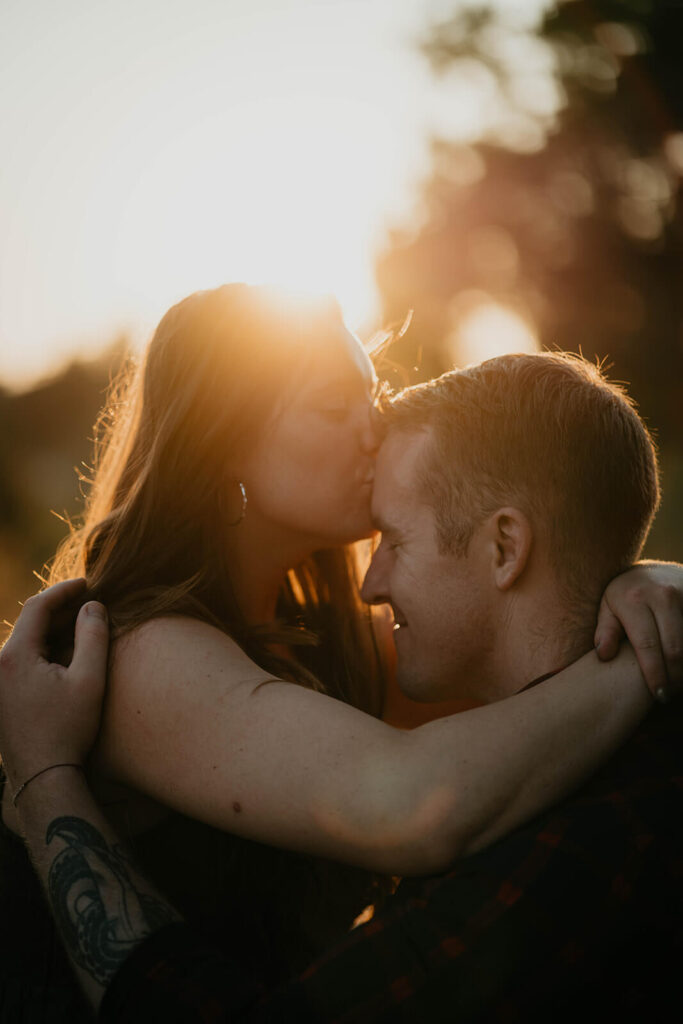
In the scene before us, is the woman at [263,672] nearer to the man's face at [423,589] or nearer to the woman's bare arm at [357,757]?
the woman's bare arm at [357,757]

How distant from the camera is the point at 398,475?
116 inches

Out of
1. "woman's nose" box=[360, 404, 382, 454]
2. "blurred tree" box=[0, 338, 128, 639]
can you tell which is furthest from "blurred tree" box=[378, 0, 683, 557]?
"woman's nose" box=[360, 404, 382, 454]

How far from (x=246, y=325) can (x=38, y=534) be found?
69.9 ft

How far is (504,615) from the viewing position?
8.73 feet

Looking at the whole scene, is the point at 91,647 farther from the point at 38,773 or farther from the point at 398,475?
the point at 398,475

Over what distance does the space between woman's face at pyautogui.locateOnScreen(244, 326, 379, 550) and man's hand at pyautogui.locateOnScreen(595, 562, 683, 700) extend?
1.09 metres

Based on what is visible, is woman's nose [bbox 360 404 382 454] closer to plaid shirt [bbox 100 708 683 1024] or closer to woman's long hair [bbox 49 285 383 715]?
woman's long hair [bbox 49 285 383 715]

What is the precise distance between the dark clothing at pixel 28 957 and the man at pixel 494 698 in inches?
19.5

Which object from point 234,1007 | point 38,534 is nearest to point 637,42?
point 38,534

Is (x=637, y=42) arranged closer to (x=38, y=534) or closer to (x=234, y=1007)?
(x=38, y=534)

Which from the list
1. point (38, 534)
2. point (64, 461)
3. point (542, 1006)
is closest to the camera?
point (542, 1006)

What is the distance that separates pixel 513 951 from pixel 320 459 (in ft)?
6.02

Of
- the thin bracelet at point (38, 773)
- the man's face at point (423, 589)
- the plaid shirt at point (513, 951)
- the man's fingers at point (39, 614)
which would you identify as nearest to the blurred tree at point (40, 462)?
the man's fingers at point (39, 614)

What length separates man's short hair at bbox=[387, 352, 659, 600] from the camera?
2.59 meters
